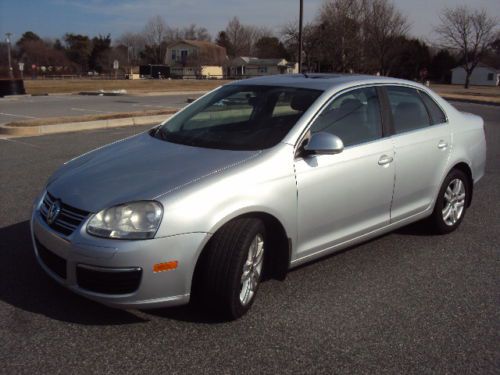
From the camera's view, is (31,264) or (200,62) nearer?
(31,264)

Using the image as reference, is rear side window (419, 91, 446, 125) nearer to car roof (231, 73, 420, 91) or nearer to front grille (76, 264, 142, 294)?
car roof (231, 73, 420, 91)

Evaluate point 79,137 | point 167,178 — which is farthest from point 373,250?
point 79,137

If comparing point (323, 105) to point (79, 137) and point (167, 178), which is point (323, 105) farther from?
point (79, 137)

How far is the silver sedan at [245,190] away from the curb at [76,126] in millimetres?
8911

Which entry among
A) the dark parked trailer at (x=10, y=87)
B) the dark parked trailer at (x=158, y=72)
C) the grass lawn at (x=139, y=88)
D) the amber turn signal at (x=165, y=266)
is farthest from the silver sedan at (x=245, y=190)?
the dark parked trailer at (x=158, y=72)

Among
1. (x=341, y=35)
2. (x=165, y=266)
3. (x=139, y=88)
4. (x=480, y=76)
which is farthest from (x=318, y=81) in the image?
(x=480, y=76)

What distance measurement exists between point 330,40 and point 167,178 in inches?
1177

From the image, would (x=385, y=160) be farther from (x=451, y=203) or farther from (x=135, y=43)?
(x=135, y=43)

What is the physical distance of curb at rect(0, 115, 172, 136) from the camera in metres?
12.5

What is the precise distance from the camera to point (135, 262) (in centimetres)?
307

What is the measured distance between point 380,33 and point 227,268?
37.2 metres

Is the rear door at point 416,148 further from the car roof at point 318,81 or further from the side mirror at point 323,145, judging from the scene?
the side mirror at point 323,145

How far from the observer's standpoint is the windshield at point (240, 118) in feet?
13.0

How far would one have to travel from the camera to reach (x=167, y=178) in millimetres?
3373
